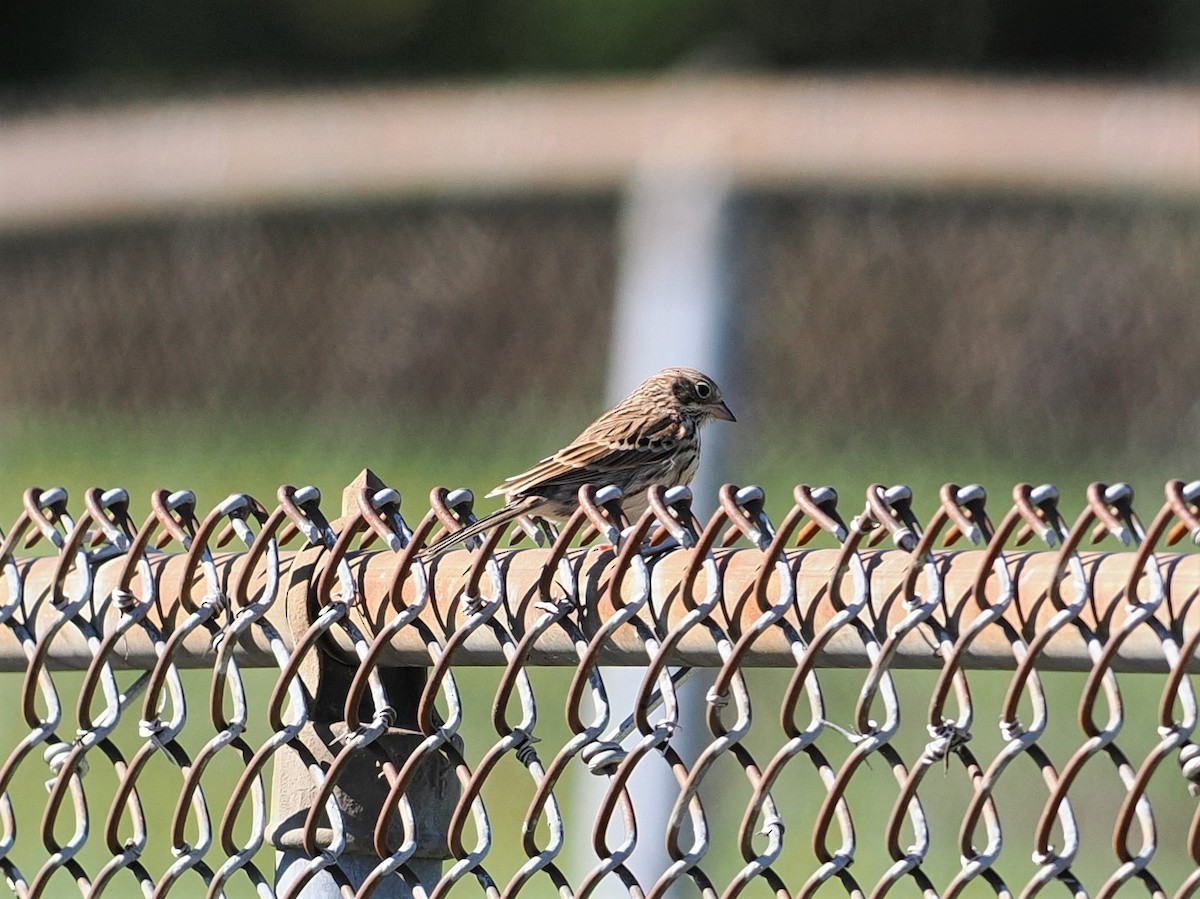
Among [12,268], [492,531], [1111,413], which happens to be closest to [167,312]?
[12,268]

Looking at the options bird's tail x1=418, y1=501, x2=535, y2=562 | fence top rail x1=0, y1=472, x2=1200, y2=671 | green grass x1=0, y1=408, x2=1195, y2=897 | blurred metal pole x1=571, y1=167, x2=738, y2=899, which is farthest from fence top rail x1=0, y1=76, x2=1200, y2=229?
fence top rail x1=0, y1=472, x2=1200, y2=671

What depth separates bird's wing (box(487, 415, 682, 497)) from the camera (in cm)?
450

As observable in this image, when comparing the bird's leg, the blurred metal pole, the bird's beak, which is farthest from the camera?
the bird's beak

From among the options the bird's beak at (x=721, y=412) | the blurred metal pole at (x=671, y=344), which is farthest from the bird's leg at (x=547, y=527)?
the bird's beak at (x=721, y=412)

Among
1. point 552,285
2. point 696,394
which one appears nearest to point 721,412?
point 696,394

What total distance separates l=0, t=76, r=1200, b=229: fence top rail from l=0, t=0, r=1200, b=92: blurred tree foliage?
545 centimetres

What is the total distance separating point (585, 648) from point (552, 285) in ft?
34.3

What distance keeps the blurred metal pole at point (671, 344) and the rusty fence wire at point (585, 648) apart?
2.10 meters

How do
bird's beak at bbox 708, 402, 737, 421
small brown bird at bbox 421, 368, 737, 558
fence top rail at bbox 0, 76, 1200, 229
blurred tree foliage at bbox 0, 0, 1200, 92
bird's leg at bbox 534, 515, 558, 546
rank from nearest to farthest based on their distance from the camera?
1. bird's leg at bbox 534, 515, 558, 546
2. small brown bird at bbox 421, 368, 737, 558
3. bird's beak at bbox 708, 402, 737, 421
4. fence top rail at bbox 0, 76, 1200, 229
5. blurred tree foliage at bbox 0, 0, 1200, 92

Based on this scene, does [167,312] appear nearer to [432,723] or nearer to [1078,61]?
[1078,61]

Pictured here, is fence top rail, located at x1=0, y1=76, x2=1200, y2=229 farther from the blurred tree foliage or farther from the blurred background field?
the blurred tree foliage

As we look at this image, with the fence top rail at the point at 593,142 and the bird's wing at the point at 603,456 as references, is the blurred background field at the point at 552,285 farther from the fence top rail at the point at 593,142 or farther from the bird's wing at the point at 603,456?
the bird's wing at the point at 603,456

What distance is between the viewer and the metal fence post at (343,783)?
2.80 metres

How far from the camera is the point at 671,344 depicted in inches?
240
